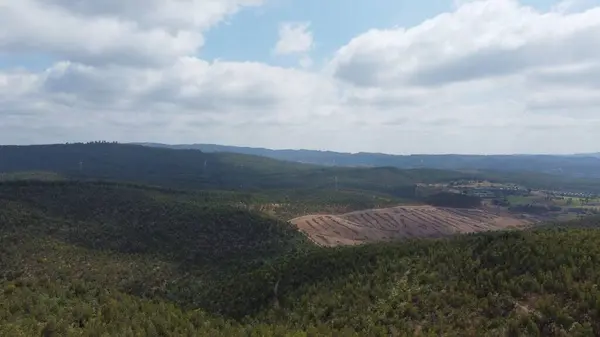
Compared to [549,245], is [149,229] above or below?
below

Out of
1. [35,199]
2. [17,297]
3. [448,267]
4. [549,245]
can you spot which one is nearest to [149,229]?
[35,199]

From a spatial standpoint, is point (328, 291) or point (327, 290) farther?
point (327, 290)

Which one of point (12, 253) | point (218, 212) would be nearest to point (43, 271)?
point (12, 253)

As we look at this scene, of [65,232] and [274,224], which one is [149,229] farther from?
[274,224]

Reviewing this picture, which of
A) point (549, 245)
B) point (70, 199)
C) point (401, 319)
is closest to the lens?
point (401, 319)

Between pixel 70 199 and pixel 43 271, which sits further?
pixel 70 199

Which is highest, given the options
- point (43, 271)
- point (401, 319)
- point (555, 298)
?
point (555, 298)

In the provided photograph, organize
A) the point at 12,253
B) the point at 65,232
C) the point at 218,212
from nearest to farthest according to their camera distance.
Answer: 1. the point at 12,253
2. the point at 65,232
3. the point at 218,212
